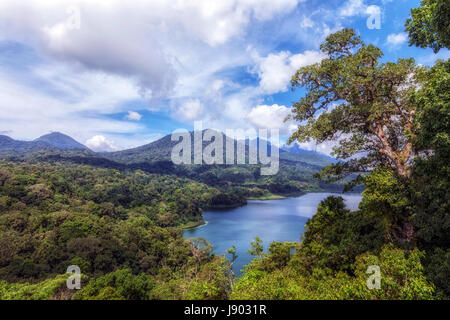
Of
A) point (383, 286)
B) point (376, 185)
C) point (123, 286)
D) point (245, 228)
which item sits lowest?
point (245, 228)

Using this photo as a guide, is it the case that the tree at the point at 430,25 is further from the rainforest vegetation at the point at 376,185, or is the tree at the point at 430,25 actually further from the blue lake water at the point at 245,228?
the blue lake water at the point at 245,228

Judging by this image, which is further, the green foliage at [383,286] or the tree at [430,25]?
the green foliage at [383,286]

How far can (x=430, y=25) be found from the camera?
515cm

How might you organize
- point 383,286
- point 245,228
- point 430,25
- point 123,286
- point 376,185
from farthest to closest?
point 245,228 < point 123,286 < point 376,185 < point 383,286 < point 430,25

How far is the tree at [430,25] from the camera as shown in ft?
14.5

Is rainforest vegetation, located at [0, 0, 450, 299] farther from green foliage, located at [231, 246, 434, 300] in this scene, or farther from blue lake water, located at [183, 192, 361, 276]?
blue lake water, located at [183, 192, 361, 276]

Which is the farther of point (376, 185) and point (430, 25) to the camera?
point (376, 185)

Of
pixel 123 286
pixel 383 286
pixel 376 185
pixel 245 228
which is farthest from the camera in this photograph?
pixel 245 228

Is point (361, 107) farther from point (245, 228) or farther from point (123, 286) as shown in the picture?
point (245, 228)

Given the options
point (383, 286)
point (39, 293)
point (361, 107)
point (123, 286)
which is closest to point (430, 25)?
point (361, 107)

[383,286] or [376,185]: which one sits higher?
Answer: [376,185]

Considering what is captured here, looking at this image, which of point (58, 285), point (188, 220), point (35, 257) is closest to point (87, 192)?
point (188, 220)

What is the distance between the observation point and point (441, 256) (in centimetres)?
577

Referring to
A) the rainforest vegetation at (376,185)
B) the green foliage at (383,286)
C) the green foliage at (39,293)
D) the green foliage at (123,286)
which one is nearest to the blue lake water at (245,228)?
the green foliage at (123,286)
